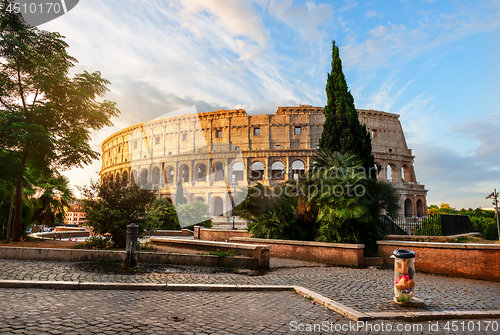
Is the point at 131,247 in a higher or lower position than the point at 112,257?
higher

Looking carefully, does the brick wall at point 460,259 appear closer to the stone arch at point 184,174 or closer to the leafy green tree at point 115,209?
the leafy green tree at point 115,209

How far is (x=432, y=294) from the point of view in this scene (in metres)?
6.13

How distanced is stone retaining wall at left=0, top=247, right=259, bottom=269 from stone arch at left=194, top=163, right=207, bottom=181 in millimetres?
40789

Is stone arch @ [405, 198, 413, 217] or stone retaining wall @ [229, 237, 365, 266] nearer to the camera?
stone retaining wall @ [229, 237, 365, 266]

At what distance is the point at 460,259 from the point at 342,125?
32.6 ft

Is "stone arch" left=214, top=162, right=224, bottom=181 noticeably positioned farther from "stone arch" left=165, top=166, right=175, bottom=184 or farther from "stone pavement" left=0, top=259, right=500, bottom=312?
"stone pavement" left=0, top=259, right=500, bottom=312

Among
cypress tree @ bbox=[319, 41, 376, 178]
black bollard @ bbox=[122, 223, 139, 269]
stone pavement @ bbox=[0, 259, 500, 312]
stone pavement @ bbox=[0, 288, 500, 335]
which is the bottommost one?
stone pavement @ bbox=[0, 259, 500, 312]

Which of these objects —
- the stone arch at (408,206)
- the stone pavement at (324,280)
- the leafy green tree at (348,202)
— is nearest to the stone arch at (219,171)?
the stone arch at (408,206)

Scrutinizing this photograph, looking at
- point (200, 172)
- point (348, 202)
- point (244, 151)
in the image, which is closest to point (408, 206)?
point (244, 151)

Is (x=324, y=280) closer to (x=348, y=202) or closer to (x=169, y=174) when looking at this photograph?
(x=348, y=202)

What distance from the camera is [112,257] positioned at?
29.1 feet

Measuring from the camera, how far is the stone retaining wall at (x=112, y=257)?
8.87 metres

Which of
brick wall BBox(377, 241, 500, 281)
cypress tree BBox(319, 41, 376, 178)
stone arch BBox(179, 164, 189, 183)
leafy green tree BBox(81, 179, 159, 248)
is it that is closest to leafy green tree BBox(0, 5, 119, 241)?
leafy green tree BBox(81, 179, 159, 248)

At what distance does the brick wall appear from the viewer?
7855 millimetres
